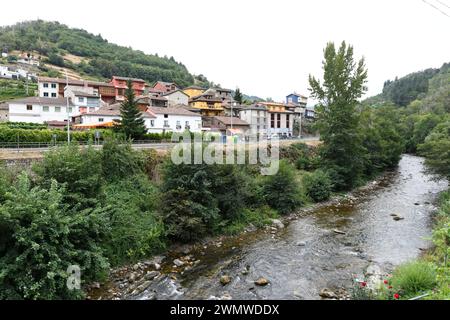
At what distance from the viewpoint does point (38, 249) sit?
8.84 meters

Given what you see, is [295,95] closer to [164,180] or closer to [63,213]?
[164,180]

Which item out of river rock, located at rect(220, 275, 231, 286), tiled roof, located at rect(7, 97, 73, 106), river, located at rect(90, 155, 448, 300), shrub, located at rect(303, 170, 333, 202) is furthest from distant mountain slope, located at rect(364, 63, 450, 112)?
river rock, located at rect(220, 275, 231, 286)

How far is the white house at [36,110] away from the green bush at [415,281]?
1602 inches

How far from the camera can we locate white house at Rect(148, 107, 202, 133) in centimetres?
3897

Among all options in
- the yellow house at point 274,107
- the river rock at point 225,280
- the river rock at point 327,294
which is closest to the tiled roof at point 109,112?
the yellow house at point 274,107

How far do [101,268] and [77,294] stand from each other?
157 centimetres

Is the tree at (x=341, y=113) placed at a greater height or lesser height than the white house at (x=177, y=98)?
lesser

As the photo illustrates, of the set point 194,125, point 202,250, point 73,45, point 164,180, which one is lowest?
point 202,250

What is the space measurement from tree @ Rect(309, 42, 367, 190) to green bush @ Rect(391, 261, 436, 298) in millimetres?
18927

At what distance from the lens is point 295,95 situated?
285 ft

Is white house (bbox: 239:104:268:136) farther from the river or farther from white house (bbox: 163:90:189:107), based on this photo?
the river

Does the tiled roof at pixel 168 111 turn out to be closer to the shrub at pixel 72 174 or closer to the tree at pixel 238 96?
the tree at pixel 238 96

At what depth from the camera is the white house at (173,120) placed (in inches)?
1534
